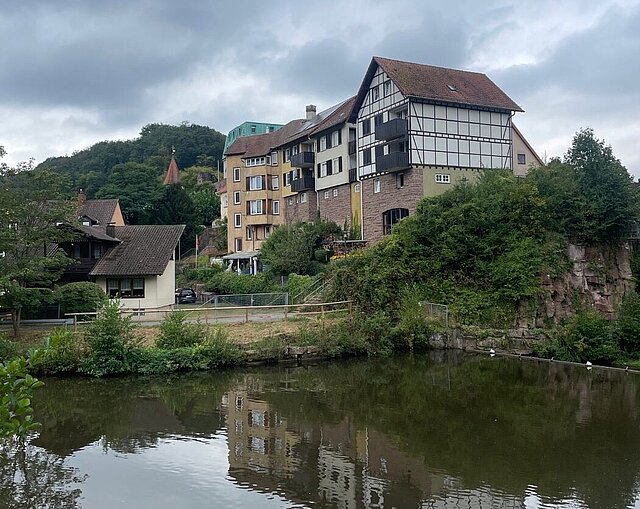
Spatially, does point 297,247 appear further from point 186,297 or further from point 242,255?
point 242,255

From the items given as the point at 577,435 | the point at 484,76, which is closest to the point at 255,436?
the point at 577,435

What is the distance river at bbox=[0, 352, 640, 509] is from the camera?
11.4m

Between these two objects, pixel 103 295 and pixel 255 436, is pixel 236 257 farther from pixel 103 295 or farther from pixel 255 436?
pixel 255 436

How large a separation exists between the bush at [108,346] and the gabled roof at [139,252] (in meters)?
11.6

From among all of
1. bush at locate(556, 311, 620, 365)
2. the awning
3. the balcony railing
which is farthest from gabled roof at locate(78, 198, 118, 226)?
bush at locate(556, 311, 620, 365)

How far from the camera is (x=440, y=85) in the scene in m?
39.7

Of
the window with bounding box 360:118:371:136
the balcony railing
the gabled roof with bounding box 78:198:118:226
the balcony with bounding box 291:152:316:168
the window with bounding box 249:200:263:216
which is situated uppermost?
the window with bounding box 360:118:371:136

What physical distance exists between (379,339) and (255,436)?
43.1 feet

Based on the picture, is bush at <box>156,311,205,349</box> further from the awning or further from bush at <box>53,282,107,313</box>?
the awning

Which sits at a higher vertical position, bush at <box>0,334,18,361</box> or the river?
bush at <box>0,334,18,361</box>

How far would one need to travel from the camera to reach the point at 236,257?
54125 mm

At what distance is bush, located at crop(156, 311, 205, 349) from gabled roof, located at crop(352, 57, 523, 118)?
68.7ft

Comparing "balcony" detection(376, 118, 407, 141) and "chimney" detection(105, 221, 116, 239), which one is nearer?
"balcony" detection(376, 118, 407, 141)

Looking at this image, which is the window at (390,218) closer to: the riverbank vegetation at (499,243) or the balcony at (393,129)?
the balcony at (393,129)
